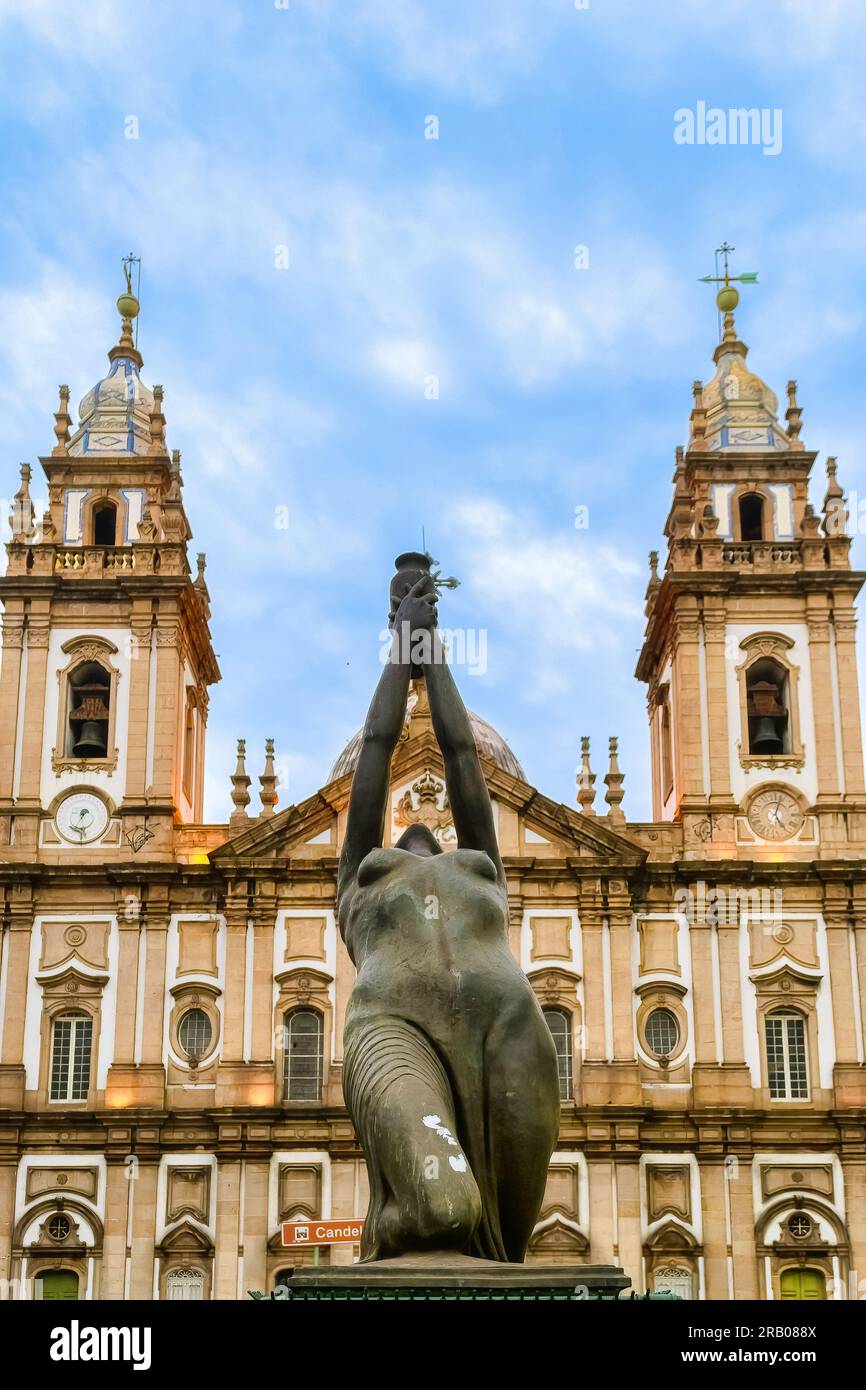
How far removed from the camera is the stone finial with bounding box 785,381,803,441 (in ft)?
138

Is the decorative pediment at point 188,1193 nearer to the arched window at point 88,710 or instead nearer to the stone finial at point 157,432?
the arched window at point 88,710

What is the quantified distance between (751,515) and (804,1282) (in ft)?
51.8

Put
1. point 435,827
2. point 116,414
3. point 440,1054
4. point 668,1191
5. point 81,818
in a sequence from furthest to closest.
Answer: point 116,414 < point 81,818 < point 435,827 < point 668,1191 < point 440,1054

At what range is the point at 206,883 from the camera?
3734 cm

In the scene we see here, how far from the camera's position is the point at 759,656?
128 feet

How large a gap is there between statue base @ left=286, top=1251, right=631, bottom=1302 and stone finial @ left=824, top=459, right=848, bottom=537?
33.6 m

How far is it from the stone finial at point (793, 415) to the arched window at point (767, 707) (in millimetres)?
5734

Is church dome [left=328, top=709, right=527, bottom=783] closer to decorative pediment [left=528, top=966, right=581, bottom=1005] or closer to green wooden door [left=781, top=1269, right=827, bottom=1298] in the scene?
decorative pediment [left=528, top=966, right=581, bottom=1005]

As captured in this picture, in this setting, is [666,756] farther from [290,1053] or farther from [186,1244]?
[186,1244]

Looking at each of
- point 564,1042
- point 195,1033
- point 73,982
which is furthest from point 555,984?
point 73,982

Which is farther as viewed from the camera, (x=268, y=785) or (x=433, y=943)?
(x=268, y=785)

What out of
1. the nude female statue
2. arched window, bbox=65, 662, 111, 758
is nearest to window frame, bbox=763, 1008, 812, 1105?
arched window, bbox=65, 662, 111, 758

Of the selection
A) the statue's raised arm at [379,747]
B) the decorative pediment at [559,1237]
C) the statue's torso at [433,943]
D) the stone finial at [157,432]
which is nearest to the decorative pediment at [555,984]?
the decorative pediment at [559,1237]
